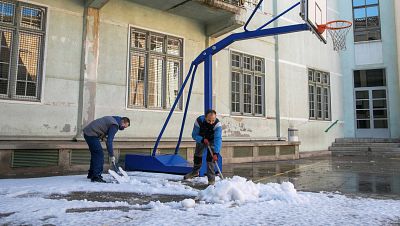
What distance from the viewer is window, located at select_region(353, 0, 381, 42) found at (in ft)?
64.5

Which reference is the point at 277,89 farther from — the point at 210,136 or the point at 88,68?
the point at 210,136

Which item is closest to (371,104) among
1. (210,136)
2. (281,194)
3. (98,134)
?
(210,136)

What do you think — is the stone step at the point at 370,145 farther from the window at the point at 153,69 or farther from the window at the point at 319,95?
the window at the point at 153,69

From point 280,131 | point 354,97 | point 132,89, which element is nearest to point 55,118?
point 132,89

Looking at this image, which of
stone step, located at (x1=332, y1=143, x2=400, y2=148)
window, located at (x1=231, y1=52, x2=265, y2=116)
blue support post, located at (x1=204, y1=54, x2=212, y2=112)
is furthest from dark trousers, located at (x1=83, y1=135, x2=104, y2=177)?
stone step, located at (x1=332, y1=143, x2=400, y2=148)

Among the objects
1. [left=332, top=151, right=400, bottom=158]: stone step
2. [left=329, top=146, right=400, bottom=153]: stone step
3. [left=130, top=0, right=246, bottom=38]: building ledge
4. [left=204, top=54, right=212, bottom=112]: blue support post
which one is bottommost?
[left=332, top=151, right=400, bottom=158]: stone step

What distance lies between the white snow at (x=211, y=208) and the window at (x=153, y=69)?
17.0 feet

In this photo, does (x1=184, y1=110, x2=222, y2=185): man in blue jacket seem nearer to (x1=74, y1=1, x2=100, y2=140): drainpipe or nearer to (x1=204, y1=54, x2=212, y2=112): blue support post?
(x1=204, y1=54, x2=212, y2=112): blue support post

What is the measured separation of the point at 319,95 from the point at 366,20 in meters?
5.72

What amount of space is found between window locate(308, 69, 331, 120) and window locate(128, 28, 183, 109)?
834 cm

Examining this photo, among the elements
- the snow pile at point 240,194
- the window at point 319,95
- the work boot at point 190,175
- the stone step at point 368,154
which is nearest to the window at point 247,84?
the window at point 319,95

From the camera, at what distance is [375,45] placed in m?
19.5

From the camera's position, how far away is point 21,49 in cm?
902

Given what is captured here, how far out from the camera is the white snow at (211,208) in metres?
3.97
